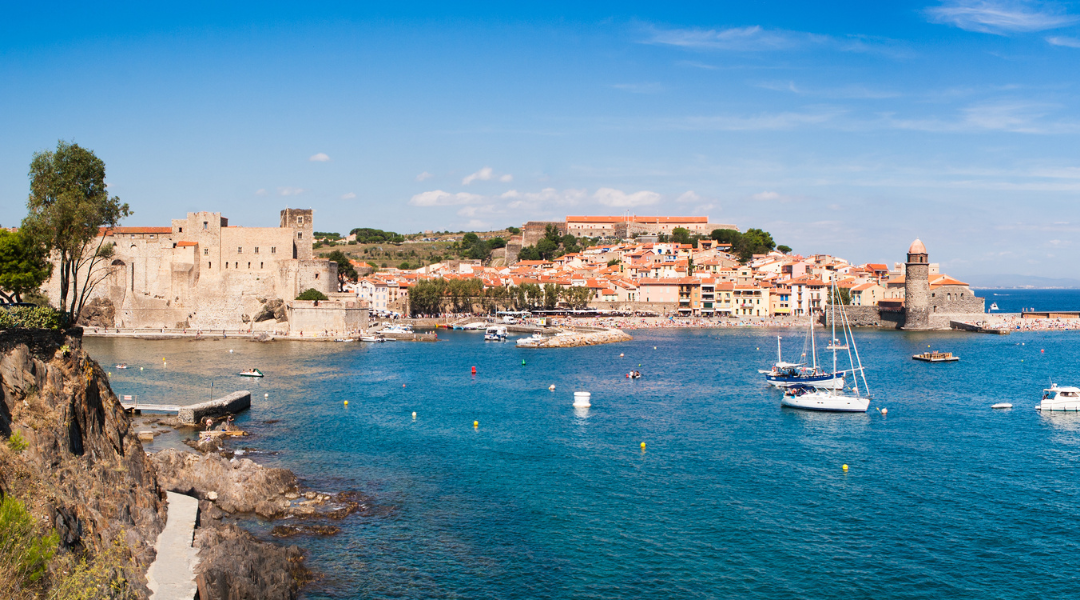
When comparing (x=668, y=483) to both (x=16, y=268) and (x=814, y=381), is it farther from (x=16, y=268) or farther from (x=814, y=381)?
(x=16, y=268)

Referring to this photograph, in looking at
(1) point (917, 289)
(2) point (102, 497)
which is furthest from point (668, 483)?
(1) point (917, 289)

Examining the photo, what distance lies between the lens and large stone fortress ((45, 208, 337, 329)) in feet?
153

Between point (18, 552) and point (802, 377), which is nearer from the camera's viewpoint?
point (18, 552)

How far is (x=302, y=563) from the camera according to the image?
1059cm

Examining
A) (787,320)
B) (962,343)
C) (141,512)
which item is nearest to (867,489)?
(141,512)

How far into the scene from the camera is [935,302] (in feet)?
185

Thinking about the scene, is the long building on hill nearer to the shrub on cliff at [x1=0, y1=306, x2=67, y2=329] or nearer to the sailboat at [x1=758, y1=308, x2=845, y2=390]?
the sailboat at [x1=758, y1=308, x2=845, y2=390]

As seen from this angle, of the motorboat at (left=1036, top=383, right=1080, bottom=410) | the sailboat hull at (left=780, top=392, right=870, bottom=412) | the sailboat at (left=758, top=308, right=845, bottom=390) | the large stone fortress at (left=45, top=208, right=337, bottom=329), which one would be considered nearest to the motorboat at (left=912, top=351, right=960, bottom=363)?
the sailboat at (left=758, top=308, right=845, bottom=390)

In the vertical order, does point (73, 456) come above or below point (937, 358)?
above

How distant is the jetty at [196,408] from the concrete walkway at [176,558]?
8.56 m

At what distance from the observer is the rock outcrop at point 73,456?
8.30 m

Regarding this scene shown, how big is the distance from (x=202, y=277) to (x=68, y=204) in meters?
33.5

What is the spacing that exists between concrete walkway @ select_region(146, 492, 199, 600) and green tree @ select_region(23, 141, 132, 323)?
6.49 m

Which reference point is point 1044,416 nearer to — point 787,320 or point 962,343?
point 962,343
